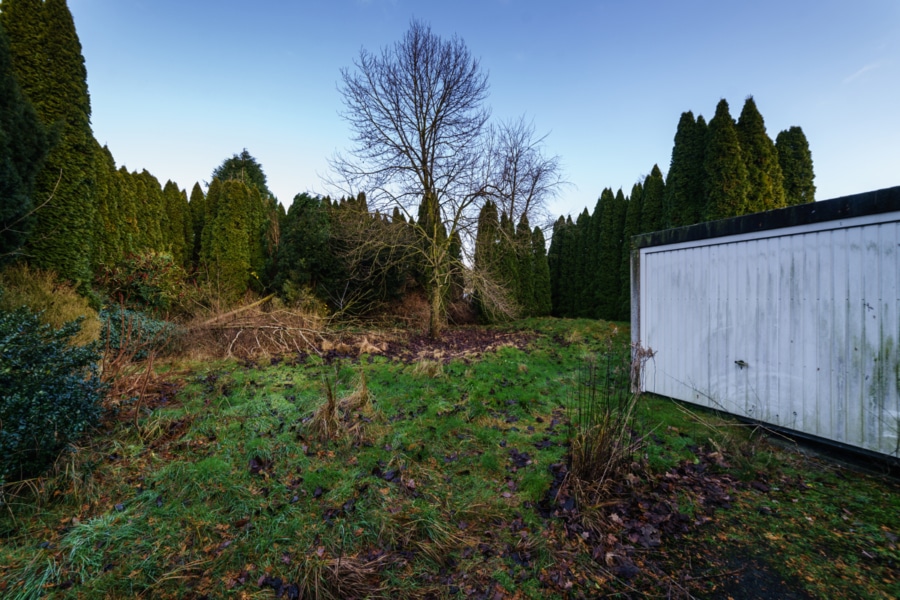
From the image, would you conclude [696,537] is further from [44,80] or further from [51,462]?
[44,80]

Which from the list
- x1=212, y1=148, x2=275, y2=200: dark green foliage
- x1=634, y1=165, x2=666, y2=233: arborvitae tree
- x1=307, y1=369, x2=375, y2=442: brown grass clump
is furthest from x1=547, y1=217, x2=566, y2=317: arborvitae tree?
x1=212, y1=148, x2=275, y2=200: dark green foliage

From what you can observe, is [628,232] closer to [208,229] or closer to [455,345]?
[455,345]

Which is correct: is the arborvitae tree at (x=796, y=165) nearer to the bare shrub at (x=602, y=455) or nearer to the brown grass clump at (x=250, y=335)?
the bare shrub at (x=602, y=455)

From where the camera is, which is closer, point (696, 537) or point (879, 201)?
point (696, 537)

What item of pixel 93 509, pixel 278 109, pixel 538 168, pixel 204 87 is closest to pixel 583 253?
pixel 538 168

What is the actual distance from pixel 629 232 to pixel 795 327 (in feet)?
33.6

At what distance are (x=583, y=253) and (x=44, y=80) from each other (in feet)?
50.5

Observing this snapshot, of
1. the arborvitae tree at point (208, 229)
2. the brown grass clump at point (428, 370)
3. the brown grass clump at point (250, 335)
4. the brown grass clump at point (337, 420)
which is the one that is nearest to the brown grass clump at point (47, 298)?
the brown grass clump at point (250, 335)

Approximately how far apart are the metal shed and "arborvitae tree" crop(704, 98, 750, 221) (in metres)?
5.71

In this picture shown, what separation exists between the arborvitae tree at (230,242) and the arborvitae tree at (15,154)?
5.33 meters

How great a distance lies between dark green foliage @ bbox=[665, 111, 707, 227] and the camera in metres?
9.77

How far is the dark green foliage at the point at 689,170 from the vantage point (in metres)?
9.77

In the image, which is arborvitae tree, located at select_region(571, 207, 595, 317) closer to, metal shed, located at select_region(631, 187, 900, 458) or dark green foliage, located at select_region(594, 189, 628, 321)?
dark green foliage, located at select_region(594, 189, 628, 321)

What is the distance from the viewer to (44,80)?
5.94 metres
